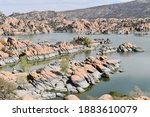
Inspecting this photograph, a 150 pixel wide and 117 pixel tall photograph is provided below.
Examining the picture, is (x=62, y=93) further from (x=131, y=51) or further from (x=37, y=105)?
(x=131, y=51)

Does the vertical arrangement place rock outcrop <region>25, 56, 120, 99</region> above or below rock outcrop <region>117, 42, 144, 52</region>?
above

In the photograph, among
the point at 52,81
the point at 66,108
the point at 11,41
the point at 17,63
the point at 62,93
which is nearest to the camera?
the point at 66,108

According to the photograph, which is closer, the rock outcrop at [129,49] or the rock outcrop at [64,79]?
the rock outcrop at [64,79]

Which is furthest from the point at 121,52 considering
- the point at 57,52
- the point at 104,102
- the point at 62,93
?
the point at 104,102

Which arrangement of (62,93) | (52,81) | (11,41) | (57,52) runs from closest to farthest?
(62,93) < (52,81) < (57,52) < (11,41)

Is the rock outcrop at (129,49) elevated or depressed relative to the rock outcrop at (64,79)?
depressed

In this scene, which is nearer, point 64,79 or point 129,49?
point 64,79

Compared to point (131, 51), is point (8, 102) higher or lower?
higher

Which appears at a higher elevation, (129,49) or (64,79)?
(64,79)

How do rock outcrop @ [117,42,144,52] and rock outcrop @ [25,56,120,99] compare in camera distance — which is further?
rock outcrop @ [117,42,144,52]

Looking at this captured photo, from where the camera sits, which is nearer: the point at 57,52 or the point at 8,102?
the point at 8,102
